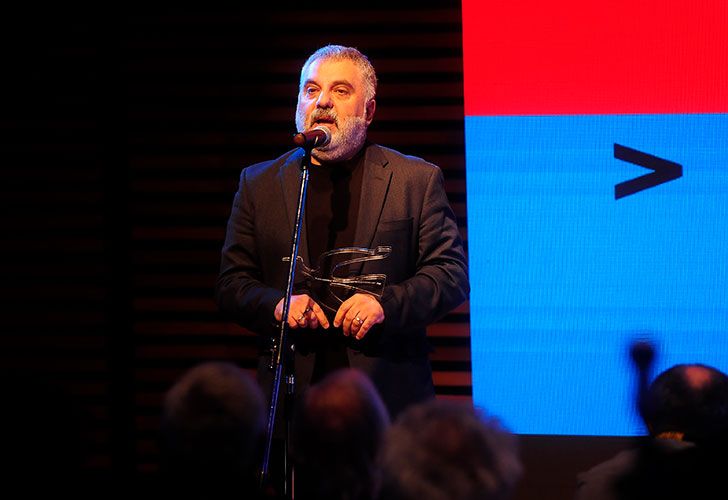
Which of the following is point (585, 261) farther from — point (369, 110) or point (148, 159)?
point (148, 159)

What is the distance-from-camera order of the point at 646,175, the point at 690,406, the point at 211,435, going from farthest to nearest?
the point at 646,175
the point at 690,406
the point at 211,435

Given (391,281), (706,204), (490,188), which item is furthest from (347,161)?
(706,204)

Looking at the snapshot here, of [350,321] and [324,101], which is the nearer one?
[350,321]

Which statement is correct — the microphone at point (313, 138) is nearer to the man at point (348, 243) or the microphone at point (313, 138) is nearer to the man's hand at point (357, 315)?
the man at point (348, 243)

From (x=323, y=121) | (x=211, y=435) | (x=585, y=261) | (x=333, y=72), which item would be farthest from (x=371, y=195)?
(x=211, y=435)

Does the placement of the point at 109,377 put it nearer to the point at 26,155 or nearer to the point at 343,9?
the point at 26,155

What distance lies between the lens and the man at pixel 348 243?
3.14m

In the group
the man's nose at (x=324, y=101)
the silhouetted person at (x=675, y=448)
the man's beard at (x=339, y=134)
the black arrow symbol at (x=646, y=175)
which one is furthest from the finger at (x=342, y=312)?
the black arrow symbol at (x=646, y=175)

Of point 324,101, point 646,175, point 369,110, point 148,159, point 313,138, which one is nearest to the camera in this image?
point 313,138

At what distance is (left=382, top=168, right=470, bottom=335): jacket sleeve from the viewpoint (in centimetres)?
306

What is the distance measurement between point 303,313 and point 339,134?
67 centimetres

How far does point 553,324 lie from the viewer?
13.8ft

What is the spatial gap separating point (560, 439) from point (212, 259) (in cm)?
179

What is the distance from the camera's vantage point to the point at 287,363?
294 cm
